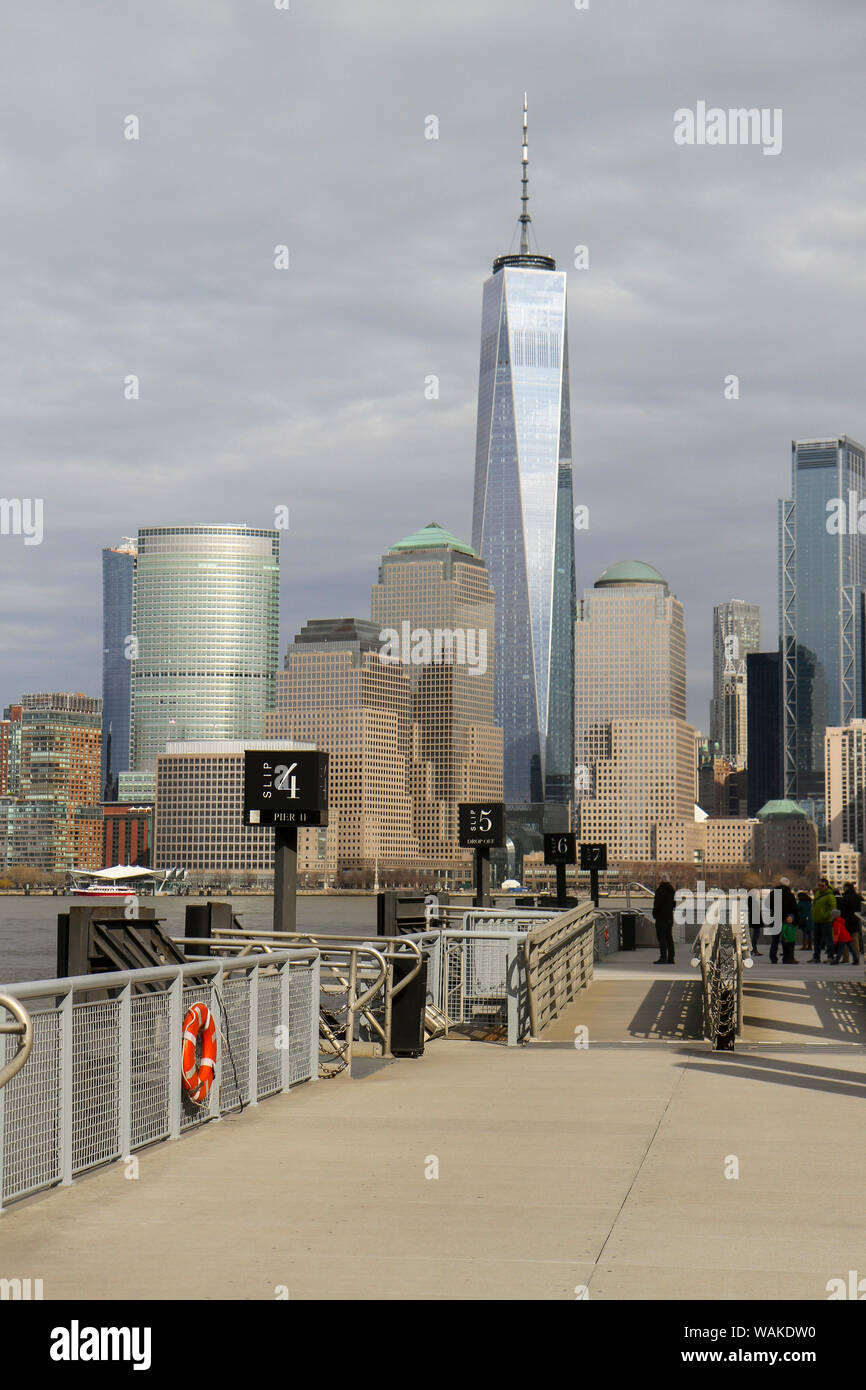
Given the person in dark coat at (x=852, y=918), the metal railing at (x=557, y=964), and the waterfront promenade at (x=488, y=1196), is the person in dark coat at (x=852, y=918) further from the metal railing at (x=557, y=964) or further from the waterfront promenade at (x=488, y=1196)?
the waterfront promenade at (x=488, y=1196)

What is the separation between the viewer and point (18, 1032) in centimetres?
710

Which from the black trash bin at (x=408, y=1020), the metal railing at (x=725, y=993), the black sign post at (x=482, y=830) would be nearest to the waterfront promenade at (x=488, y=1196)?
the black trash bin at (x=408, y=1020)

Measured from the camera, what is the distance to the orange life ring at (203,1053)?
33.8ft

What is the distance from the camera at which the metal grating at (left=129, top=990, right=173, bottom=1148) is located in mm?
9641

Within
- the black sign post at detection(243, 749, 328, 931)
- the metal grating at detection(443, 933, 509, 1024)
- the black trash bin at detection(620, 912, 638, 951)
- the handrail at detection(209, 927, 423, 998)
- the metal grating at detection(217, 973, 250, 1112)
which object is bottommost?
the black trash bin at detection(620, 912, 638, 951)

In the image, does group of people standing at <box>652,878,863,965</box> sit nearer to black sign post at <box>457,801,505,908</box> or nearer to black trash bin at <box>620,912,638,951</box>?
black sign post at <box>457,801,505,908</box>

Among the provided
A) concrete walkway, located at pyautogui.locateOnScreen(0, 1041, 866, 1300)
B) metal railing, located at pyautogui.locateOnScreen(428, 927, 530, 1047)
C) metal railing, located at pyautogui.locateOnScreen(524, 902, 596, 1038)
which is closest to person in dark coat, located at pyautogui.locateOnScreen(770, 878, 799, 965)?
metal railing, located at pyautogui.locateOnScreen(524, 902, 596, 1038)

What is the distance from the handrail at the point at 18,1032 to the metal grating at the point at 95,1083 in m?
1.46

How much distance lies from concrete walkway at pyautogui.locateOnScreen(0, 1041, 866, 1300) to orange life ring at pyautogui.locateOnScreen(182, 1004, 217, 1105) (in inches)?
11.8

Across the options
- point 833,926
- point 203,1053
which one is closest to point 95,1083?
point 203,1053

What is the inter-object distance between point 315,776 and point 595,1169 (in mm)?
10136
